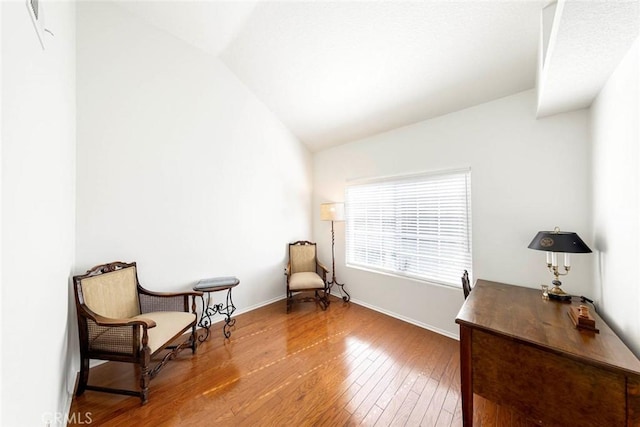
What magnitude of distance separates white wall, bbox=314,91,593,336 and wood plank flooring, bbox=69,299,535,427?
1.54 ft

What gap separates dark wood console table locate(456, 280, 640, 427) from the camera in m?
0.93

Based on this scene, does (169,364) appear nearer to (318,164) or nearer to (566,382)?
(566,382)

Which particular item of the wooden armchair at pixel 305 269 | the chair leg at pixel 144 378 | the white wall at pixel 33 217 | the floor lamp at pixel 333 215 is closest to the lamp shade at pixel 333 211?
the floor lamp at pixel 333 215

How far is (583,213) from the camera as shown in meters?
1.72

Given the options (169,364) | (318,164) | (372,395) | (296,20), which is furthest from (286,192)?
(372,395)

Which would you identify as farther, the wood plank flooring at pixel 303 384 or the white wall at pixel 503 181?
the white wall at pixel 503 181

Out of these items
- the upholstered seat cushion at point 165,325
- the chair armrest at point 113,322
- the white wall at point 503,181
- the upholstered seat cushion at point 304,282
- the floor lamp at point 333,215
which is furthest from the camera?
the floor lamp at point 333,215

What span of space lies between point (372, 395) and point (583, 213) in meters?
2.24

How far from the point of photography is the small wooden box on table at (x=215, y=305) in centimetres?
240

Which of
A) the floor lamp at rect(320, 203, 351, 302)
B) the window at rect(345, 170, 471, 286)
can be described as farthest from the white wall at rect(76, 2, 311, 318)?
the window at rect(345, 170, 471, 286)

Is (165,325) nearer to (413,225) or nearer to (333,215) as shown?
(333,215)

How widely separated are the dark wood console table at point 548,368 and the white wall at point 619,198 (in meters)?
Answer: 0.17

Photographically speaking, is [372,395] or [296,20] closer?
[372,395]

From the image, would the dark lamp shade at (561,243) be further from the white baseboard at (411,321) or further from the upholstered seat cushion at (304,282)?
the upholstered seat cushion at (304,282)
